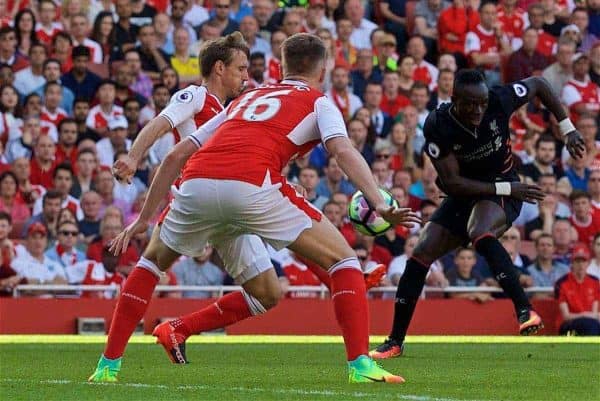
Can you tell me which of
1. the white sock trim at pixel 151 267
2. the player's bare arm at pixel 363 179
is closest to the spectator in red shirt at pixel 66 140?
the white sock trim at pixel 151 267

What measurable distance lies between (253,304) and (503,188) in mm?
2436

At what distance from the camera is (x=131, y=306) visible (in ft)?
28.8

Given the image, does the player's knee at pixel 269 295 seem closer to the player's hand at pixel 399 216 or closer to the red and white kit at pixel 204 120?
the red and white kit at pixel 204 120

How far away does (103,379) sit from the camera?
8.62 meters

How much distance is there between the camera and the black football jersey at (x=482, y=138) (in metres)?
11.5

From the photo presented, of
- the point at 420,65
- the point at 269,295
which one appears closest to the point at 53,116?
the point at 420,65

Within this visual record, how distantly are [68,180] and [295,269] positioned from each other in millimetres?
2801

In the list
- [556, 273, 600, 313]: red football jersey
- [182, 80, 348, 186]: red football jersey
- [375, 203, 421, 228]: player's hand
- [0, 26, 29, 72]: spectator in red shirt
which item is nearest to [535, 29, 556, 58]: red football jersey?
[556, 273, 600, 313]: red football jersey

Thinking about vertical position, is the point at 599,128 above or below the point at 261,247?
below

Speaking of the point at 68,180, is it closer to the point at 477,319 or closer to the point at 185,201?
the point at 477,319

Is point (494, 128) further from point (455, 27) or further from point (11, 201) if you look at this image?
point (455, 27)

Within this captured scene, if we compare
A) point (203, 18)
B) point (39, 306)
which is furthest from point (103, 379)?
point (203, 18)

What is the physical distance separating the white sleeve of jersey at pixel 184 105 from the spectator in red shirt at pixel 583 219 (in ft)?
31.5

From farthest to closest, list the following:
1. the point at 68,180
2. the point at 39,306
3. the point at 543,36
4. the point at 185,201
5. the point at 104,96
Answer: the point at 543,36 → the point at 104,96 → the point at 68,180 → the point at 39,306 → the point at 185,201
